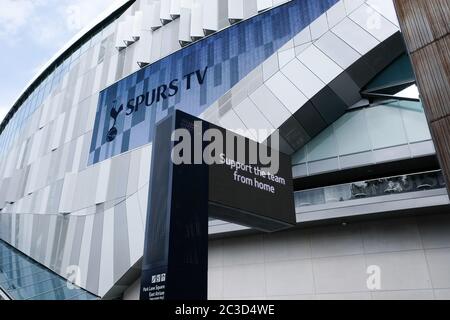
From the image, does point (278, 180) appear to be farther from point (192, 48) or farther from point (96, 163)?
point (96, 163)

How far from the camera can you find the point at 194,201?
670cm

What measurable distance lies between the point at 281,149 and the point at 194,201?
948 cm

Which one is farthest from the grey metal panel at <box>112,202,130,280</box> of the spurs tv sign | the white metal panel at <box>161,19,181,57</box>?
the white metal panel at <box>161,19,181,57</box>

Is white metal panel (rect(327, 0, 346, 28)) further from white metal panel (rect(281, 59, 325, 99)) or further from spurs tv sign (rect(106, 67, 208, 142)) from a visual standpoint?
spurs tv sign (rect(106, 67, 208, 142))

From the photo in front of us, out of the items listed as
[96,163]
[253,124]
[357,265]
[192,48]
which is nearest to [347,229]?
[357,265]

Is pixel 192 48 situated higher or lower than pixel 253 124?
higher

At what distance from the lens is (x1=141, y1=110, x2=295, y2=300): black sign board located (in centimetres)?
605

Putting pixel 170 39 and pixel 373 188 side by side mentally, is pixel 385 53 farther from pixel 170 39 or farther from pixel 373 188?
pixel 170 39

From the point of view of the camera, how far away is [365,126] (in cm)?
1502

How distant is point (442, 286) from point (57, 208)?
69.3 feet

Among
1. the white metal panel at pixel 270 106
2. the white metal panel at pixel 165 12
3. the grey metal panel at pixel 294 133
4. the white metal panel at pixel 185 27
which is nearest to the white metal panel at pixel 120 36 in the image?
the white metal panel at pixel 165 12

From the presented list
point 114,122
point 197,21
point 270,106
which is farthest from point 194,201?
point 114,122

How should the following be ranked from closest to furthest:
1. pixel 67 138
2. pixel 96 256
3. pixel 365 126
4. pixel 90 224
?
pixel 365 126 → pixel 96 256 → pixel 90 224 → pixel 67 138

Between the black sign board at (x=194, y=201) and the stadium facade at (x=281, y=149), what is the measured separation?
18.5ft
